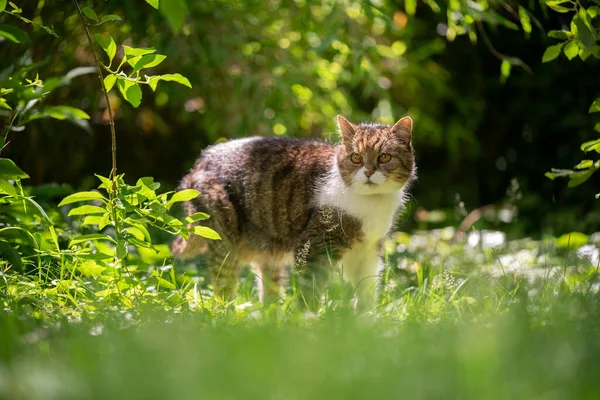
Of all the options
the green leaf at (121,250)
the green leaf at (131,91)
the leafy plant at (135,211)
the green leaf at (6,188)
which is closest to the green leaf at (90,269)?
the leafy plant at (135,211)

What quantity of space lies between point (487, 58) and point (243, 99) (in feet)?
9.01

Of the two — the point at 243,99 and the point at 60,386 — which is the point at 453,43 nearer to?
the point at 243,99

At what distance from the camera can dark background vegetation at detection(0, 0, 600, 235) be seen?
5434mm

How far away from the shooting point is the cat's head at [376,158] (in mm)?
3832

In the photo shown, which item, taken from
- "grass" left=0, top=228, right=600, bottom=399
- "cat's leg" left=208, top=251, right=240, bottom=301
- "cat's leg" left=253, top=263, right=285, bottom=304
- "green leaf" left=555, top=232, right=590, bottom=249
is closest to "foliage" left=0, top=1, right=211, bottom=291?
"grass" left=0, top=228, right=600, bottom=399

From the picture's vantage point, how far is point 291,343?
2.19m

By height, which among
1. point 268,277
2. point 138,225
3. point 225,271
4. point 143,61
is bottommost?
point 268,277

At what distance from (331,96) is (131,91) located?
368cm

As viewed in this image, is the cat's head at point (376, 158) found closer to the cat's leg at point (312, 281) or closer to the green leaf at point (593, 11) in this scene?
the cat's leg at point (312, 281)

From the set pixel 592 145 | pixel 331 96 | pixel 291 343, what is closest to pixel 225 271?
pixel 291 343

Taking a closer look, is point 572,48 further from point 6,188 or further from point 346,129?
point 6,188

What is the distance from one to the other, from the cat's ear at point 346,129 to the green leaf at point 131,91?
1357 millimetres

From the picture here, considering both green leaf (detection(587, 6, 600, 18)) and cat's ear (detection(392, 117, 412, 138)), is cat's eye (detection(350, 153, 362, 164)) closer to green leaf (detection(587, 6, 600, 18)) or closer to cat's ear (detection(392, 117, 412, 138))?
cat's ear (detection(392, 117, 412, 138))

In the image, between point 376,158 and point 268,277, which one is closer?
point 376,158
